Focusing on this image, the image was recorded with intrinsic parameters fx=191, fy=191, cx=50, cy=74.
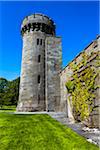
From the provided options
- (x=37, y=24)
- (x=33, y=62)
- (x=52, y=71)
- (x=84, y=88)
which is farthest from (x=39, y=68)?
(x=84, y=88)

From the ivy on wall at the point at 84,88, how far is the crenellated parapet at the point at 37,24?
45.0 ft

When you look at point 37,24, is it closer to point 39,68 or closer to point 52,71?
point 39,68

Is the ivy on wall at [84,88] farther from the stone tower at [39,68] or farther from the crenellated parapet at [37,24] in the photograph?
the crenellated parapet at [37,24]

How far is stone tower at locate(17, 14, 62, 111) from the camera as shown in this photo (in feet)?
70.5

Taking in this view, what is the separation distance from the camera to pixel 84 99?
10.4 metres

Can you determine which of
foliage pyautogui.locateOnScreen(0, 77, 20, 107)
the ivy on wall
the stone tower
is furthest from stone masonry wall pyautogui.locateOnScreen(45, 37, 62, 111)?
foliage pyautogui.locateOnScreen(0, 77, 20, 107)

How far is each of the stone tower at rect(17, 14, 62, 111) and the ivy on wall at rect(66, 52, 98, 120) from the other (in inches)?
Answer: 338

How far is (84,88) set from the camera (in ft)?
34.4

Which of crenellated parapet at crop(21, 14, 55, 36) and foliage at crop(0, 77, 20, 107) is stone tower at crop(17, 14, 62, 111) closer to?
crenellated parapet at crop(21, 14, 55, 36)

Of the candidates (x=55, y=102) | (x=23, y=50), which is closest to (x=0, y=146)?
(x=55, y=102)

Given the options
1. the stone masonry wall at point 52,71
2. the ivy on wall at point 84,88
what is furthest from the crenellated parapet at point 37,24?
the ivy on wall at point 84,88

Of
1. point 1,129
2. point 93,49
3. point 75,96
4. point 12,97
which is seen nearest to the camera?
point 1,129

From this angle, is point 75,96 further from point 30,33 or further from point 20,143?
point 30,33

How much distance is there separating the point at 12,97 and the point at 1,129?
35500mm
